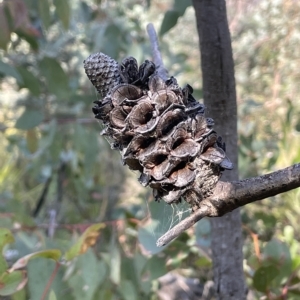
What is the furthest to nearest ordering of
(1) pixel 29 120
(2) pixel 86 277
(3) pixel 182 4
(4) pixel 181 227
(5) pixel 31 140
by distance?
(5) pixel 31 140, (1) pixel 29 120, (3) pixel 182 4, (2) pixel 86 277, (4) pixel 181 227

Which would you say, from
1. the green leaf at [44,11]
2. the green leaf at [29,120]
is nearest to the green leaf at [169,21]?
the green leaf at [44,11]

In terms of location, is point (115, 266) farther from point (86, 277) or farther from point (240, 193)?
point (240, 193)

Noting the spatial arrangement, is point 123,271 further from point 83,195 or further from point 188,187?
point 83,195

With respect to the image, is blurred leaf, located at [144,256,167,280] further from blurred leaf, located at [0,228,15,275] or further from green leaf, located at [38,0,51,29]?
green leaf, located at [38,0,51,29]

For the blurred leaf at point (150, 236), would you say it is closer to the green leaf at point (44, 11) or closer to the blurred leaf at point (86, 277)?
the blurred leaf at point (86, 277)

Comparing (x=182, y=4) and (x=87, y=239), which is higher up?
(x=182, y=4)

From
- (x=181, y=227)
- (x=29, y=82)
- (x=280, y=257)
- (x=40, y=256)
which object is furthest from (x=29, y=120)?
(x=181, y=227)

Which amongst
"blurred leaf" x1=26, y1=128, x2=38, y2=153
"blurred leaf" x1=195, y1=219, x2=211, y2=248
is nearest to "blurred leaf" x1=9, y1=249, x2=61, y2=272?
"blurred leaf" x1=195, y1=219, x2=211, y2=248

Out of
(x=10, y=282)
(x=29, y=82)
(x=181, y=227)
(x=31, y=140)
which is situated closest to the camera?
(x=181, y=227)
